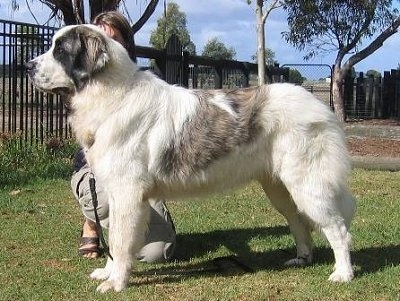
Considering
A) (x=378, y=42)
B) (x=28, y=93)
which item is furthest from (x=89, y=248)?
(x=378, y=42)

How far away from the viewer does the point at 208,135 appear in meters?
5.14

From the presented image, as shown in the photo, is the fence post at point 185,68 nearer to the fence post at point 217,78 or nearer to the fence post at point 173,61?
the fence post at point 173,61

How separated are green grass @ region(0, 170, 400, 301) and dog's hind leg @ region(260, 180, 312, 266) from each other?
13cm

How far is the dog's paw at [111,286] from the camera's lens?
5115 mm

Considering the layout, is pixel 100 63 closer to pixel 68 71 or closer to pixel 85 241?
pixel 68 71

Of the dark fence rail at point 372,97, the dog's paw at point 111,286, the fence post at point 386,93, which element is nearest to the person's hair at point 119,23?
the dog's paw at point 111,286

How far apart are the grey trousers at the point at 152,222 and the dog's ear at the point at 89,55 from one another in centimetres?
134

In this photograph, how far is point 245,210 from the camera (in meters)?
8.34

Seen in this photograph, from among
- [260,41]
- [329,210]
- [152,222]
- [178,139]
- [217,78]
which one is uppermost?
[260,41]

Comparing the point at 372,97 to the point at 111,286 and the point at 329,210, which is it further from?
the point at 111,286

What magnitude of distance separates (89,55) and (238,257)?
2.44 m

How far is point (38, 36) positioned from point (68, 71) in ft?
25.4

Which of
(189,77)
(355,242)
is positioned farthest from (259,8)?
(355,242)

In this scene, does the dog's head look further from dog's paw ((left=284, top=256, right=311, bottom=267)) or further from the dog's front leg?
dog's paw ((left=284, top=256, right=311, bottom=267))
